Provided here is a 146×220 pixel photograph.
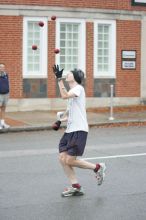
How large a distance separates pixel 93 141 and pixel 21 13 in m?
7.80

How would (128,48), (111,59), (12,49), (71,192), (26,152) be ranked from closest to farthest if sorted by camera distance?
(71,192) < (26,152) < (12,49) < (111,59) < (128,48)

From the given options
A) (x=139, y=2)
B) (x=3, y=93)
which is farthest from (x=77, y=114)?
(x=139, y=2)

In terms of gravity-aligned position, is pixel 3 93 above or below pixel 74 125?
below

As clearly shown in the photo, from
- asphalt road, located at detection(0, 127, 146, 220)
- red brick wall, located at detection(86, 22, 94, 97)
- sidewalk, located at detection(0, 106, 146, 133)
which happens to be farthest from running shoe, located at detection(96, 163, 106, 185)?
red brick wall, located at detection(86, 22, 94, 97)

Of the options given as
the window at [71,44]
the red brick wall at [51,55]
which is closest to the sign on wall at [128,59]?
the window at [71,44]

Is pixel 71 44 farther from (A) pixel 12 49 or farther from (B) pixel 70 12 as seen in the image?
(A) pixel 12 49

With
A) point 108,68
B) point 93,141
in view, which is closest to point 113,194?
point 93,141

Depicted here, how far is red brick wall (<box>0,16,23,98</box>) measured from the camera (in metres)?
20.8

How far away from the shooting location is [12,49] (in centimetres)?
2089

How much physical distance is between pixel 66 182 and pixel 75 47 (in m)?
13.1

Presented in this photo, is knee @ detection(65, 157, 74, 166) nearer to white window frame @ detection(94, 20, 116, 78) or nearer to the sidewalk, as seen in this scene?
the sidewalk

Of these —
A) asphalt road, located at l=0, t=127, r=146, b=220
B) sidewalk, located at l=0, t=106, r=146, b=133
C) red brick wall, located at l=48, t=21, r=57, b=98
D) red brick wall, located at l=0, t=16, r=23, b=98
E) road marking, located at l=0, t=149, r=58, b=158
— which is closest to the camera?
asphalt road, located at l=0, t=127, r=146, b=220

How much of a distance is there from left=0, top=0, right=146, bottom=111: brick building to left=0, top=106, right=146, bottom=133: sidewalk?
1001mm

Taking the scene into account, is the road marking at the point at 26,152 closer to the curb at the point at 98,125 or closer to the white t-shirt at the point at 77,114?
the curb at the point at 98,125
